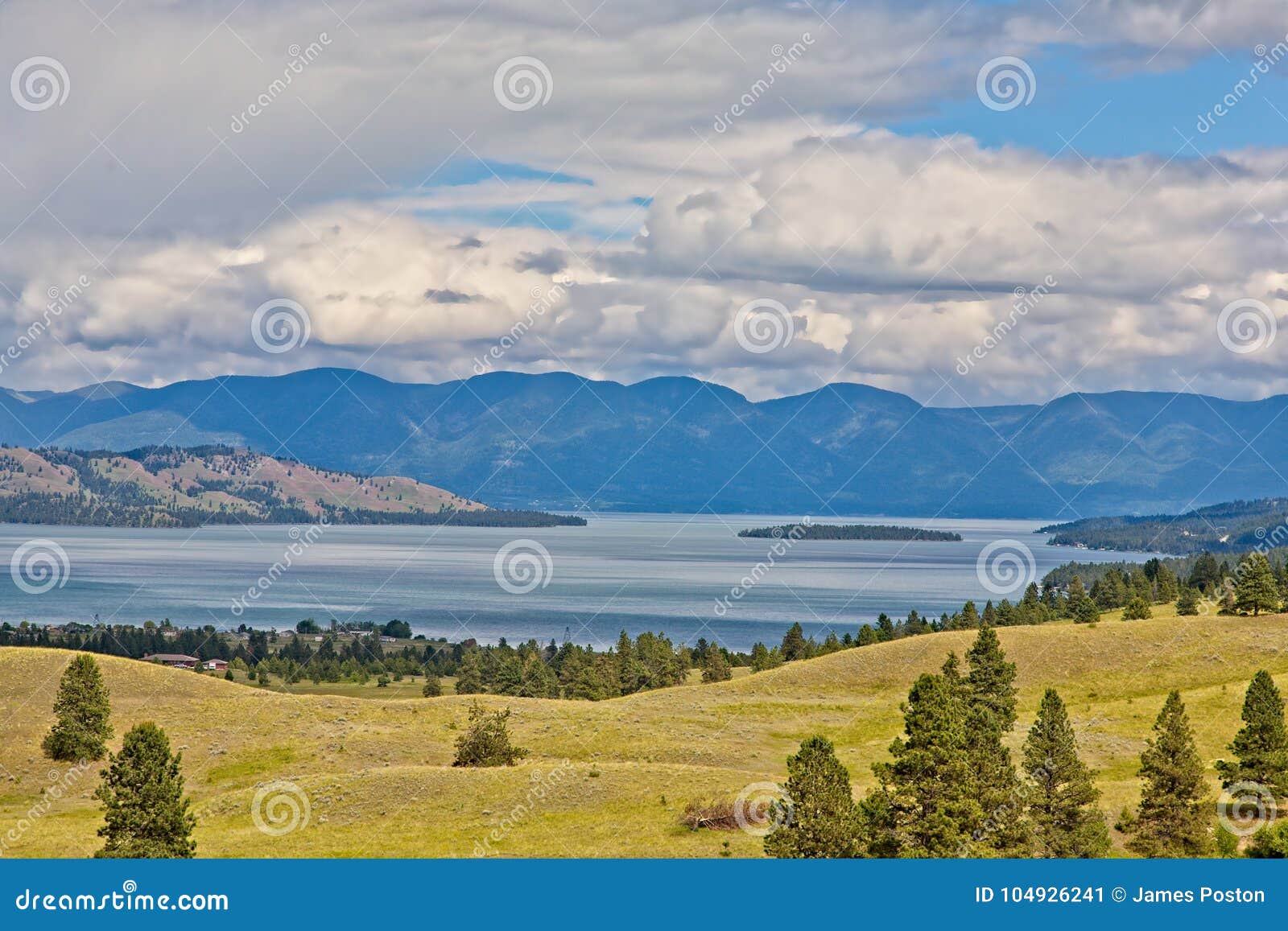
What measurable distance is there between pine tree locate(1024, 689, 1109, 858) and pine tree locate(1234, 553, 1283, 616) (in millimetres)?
65326

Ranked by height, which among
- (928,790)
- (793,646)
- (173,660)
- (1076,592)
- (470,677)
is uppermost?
(1076,592)

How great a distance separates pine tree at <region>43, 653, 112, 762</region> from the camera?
6712 cm

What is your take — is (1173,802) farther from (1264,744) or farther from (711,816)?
(711,816)

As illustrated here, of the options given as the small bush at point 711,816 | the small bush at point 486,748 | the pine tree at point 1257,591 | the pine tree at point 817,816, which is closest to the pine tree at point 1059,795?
the pine tree at point 817,816

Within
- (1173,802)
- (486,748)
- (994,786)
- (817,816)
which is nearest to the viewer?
(817,816)

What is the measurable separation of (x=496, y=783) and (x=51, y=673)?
4141cm

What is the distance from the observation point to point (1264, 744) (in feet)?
187

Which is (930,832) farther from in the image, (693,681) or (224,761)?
(693,681)

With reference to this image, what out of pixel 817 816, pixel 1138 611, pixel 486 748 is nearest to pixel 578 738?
pixel 486 748

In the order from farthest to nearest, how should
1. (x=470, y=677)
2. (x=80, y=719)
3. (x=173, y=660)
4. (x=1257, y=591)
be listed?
1. (x=173, y=660)
2. (x=470, y=677)
3. (x=1257, y=591)
4. (x=80, y=719)

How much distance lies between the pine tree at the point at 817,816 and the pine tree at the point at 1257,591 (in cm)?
8236

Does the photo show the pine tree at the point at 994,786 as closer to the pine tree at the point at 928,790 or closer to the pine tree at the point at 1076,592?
the pine tree at the point at 928,790

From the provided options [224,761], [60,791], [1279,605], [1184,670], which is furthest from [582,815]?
[1279,605]

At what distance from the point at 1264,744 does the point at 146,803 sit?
49809 mm
